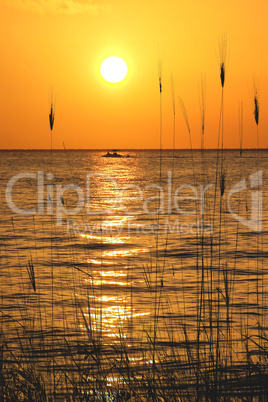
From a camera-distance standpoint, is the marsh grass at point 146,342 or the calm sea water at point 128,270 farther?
the calm sea water at point 128,270

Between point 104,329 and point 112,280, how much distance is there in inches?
142

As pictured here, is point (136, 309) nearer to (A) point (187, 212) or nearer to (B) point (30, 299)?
(B) point (30, 299)

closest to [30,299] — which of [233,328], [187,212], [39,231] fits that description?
[233,328]

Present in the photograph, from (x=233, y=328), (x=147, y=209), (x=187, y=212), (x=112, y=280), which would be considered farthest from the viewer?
(x=147, y=209)

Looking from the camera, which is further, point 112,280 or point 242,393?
point 112,280

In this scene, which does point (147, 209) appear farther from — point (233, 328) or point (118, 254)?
point (233, 328)

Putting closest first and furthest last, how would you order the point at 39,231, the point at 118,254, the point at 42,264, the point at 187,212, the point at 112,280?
the point at 112,280 → the point at 42,264 → the point at 118,254 → the point at 39,231 → the point at 187,212

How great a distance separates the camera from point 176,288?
32.5 feet

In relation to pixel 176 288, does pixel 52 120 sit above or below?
above

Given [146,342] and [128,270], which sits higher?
[128,270]

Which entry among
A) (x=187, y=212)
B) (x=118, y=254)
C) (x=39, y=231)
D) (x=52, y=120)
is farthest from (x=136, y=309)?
(x=187, y=212)

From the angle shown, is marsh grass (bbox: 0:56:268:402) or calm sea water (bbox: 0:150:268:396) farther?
calm sea water (bbox: 0:150:268:396)

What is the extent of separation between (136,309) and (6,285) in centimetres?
267

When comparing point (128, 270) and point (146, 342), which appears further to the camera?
point (128, 270)
